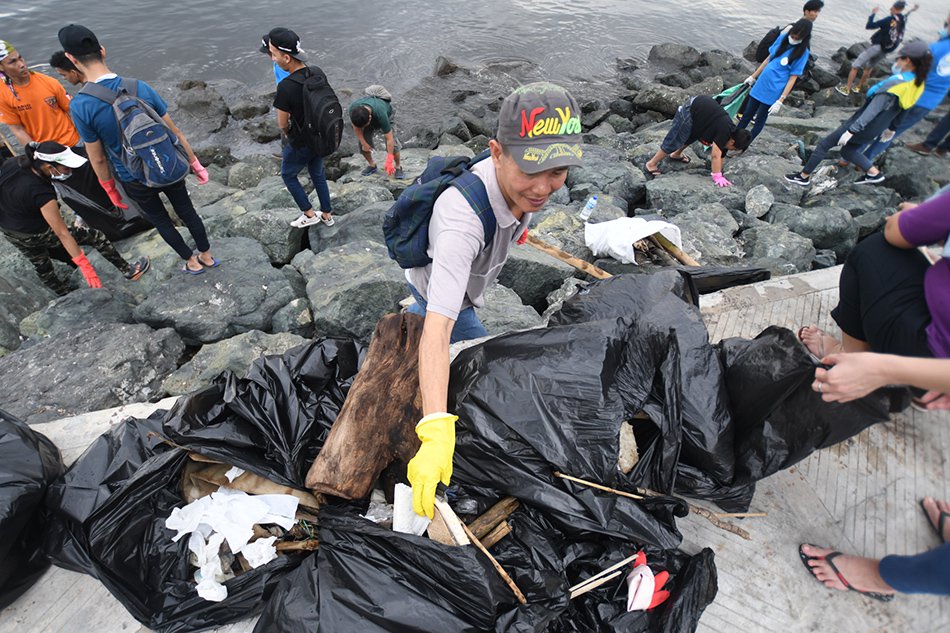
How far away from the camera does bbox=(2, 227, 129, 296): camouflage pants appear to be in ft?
11.8

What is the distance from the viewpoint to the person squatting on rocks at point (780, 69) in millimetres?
5703

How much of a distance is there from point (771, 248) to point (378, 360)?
12.1 feet

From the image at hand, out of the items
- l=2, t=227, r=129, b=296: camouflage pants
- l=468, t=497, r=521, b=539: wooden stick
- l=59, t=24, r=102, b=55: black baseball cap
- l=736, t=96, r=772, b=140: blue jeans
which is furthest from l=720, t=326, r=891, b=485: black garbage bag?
l=736, t=96, r=772, b=140: blue jeans

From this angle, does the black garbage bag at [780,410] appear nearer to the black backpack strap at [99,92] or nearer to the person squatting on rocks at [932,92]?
the black backpack strap at [99,92]

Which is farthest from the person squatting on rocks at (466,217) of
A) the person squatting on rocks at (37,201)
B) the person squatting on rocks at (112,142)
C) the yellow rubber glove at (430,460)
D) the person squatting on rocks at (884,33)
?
the person squatting on rocks at (884,33)

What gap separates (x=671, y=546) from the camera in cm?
169

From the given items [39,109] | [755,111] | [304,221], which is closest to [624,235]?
[304,221]

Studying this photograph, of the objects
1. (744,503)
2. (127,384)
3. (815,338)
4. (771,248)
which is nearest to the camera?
(744,503)

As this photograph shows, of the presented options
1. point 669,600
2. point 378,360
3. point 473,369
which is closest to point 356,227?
point 378,360

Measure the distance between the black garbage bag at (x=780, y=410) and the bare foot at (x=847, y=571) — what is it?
1.39ft

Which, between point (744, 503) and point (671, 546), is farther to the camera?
point (744, 503)

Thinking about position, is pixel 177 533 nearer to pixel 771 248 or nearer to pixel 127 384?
pixel 127 384

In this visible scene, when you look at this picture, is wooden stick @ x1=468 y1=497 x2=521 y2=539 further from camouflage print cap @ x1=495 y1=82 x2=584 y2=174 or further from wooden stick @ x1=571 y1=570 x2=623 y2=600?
camouflage print cap @ x1=495 y1=82 x2=584 y2=174

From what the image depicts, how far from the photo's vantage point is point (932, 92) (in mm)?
5223
